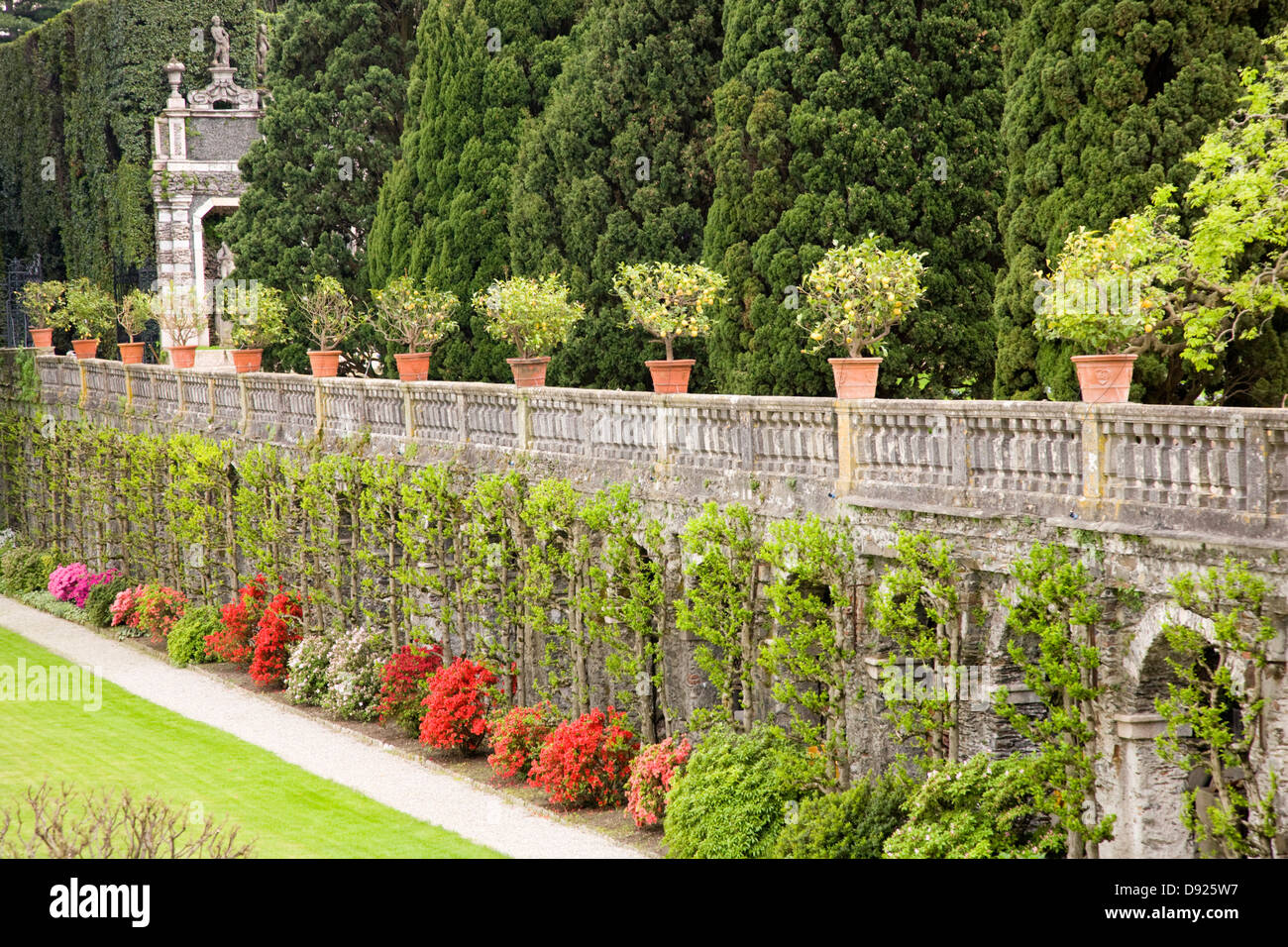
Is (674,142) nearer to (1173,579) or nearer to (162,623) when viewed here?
(162,623)

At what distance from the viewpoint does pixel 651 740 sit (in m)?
Answer: 18.0

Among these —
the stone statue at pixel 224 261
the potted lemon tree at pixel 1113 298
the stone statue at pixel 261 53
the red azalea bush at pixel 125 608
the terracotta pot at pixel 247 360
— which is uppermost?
the stone statue at pixel 261 53

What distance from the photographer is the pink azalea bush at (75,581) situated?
110ft

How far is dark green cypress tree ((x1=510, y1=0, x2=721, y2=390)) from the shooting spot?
2439 cm

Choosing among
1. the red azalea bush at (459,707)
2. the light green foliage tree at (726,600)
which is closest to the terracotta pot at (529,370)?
the red azalea bush at (459,707)

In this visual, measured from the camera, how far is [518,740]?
1889cm

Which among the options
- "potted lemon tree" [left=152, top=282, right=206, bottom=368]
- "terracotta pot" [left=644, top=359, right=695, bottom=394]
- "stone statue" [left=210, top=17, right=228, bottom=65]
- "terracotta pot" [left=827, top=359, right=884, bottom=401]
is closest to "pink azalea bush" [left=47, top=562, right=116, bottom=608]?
"potted lemon tree" [left=152, top=282, right=206, bottom=368]

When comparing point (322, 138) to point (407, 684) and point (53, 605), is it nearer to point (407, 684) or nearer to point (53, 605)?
point (53, 605)

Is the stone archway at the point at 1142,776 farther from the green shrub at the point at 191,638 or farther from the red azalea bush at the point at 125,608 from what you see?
the red azalea bush at the point at 125,608

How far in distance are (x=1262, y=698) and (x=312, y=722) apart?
49.3 ft

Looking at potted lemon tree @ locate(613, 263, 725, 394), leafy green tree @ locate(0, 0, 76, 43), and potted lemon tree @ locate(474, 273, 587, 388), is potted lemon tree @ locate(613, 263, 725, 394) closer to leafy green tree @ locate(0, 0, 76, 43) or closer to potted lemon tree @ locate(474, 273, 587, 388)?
potted lemon tree @ locate(474, 273, 587, 388)

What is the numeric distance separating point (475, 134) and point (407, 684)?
12.1m

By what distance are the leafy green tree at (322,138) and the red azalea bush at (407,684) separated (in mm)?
14476
